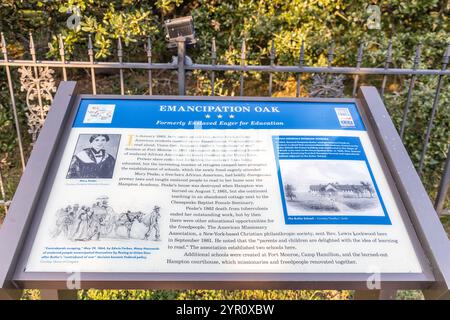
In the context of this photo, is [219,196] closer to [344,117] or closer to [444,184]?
[344,117]

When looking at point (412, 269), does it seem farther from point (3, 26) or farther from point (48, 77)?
point (3, 26)

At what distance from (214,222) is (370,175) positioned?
729 mm

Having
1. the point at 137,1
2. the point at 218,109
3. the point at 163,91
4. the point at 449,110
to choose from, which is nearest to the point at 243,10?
the point at 137,1

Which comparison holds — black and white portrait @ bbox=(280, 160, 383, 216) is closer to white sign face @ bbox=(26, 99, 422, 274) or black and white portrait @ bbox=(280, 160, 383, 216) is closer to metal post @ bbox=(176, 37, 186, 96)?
white sign face @ bbox=(26, 99, 422, 274)

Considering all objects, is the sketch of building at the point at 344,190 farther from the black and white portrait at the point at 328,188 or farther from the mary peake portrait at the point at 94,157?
the mary peake portrait at the point at 94,157

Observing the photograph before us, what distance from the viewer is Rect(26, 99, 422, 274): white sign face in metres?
1.64

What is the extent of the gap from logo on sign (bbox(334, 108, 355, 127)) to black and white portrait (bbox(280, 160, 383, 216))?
0.84ft

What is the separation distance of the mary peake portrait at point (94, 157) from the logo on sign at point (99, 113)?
106mm

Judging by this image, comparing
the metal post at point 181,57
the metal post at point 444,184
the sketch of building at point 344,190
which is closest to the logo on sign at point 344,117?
the sketch of building at point 344,190

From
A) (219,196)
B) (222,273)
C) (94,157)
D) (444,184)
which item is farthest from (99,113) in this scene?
(444,184)

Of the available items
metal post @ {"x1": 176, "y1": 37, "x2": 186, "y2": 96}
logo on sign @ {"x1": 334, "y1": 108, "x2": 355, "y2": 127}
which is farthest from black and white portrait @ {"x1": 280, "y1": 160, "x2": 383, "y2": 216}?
metal post @ {"x1": 176, "y1": 37, "x2": 186, "y2": 96}

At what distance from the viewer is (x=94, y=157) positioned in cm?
194

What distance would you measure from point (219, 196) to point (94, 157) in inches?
23.3

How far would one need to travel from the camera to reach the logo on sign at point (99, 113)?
2111mm
